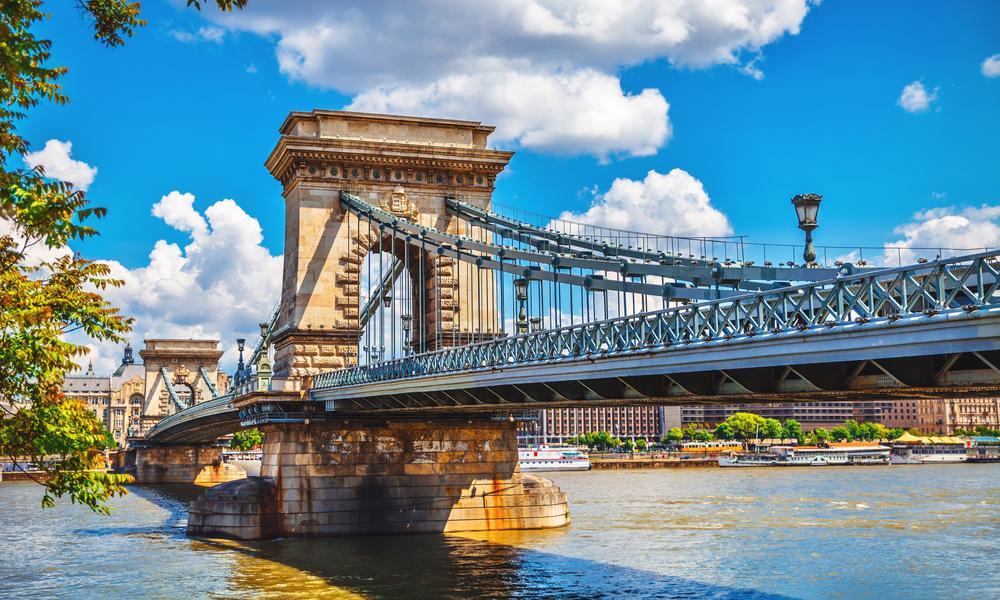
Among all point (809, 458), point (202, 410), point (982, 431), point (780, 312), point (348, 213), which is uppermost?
point (348, 213)

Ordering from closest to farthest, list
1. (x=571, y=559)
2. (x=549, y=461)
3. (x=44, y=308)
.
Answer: (x=44, y=308) → (x=571, y=559) → (x=549, y=461)

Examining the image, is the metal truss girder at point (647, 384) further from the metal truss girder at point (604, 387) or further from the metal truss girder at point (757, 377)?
the metal truss girder at point (757, 377)

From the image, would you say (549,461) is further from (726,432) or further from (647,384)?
(647,384)

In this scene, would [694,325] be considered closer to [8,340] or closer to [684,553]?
[8,340]

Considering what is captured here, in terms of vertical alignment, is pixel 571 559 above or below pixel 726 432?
below

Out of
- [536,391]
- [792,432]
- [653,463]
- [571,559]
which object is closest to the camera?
[536,391]

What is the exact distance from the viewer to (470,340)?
50719mm

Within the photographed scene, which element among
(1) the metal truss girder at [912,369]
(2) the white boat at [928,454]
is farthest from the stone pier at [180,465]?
(1) the metal truss girder at [912,369]

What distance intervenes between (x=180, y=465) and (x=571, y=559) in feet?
261

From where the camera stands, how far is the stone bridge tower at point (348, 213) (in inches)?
2108

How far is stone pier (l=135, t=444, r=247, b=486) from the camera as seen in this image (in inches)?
4299

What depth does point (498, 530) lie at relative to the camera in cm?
4634

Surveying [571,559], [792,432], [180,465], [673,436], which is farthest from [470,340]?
[792,432]

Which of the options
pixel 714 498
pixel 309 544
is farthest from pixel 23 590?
pixel 714 498
